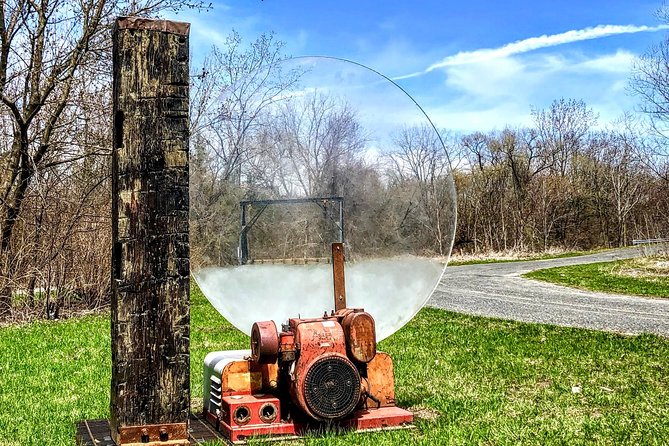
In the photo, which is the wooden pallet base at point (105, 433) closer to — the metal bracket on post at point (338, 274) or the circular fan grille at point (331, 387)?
the circular fan grille at point (331, 387)

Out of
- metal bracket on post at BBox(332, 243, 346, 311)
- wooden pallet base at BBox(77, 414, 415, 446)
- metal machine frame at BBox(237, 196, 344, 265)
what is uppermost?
metal machine frame at BBox(237, 196, 344, 265)

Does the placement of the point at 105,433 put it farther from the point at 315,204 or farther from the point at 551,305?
the point at 551,305

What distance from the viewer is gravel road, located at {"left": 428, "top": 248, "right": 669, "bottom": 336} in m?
11.7

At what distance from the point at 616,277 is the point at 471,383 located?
15.6 metres

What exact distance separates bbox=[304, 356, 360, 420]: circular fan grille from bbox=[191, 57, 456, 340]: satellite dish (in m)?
0.61

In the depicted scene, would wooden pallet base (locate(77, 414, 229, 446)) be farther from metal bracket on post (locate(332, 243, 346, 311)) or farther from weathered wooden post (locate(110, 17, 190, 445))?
metal bracket on post (locate(332, 243, 346, 311))

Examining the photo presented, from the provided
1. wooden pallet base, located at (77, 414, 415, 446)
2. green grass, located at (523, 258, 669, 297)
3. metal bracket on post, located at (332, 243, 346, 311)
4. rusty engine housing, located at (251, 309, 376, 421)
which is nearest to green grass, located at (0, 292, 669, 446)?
wooden pallet base, located at (77, 414, 415, 446)

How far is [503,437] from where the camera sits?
4.60m

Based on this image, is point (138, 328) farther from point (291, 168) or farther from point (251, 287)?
point (291, 168)

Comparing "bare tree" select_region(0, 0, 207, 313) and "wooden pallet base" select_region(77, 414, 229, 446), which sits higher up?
"bare tree" select_region(0, 0, 207, 313)

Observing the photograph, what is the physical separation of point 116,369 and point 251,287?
3.90ft

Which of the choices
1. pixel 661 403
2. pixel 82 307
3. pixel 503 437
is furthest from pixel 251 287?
pixel 82 307

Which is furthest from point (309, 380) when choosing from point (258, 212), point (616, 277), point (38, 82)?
point (616, 277)

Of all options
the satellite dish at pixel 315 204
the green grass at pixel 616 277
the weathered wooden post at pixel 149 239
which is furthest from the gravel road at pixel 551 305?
the weathered wooden post at pixel 149 239
